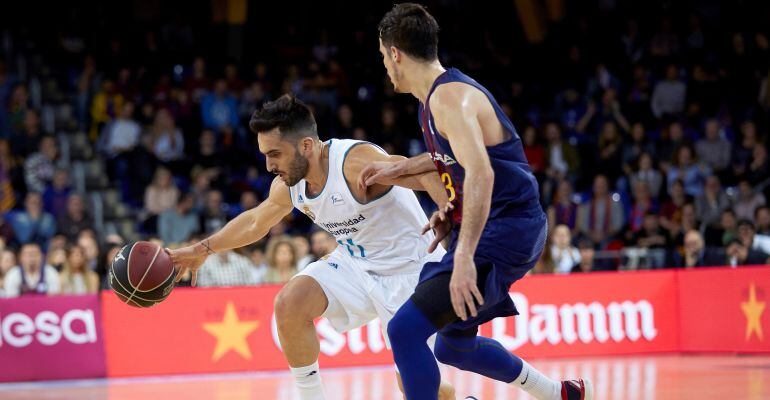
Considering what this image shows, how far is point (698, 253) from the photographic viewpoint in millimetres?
11430

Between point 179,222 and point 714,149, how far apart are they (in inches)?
271

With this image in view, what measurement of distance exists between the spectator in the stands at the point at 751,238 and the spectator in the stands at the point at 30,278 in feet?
23.1

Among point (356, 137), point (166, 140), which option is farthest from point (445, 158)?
point (166, 140)

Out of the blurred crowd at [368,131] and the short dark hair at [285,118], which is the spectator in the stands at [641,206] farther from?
the short dark hair at [285,118]

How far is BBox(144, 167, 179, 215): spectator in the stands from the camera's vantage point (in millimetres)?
13117

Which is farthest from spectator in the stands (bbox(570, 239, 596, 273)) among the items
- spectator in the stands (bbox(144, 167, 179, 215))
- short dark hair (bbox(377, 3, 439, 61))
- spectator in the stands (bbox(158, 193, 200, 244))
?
short dark hair (bbox(377, 3, 439, 61))

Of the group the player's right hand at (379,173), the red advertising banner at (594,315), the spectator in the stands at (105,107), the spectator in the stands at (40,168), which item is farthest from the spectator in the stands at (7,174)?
the player's right hand at (379,173)

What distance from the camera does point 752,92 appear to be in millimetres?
15047

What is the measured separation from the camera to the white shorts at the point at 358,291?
5453 millimetres

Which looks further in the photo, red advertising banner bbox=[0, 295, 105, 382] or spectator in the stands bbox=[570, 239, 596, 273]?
spectator in the stands bbox=[570, 239, 596, 273]

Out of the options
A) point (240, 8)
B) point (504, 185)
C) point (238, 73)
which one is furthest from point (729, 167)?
point (504, 185)

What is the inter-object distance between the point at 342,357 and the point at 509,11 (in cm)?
1028

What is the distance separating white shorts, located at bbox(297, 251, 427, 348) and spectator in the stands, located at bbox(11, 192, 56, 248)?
7.73 metres

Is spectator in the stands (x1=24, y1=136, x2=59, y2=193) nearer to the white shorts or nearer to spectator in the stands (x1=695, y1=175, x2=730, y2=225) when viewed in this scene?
spectator in the stands (x1=695, y1=175, x2=730, y2=225)
